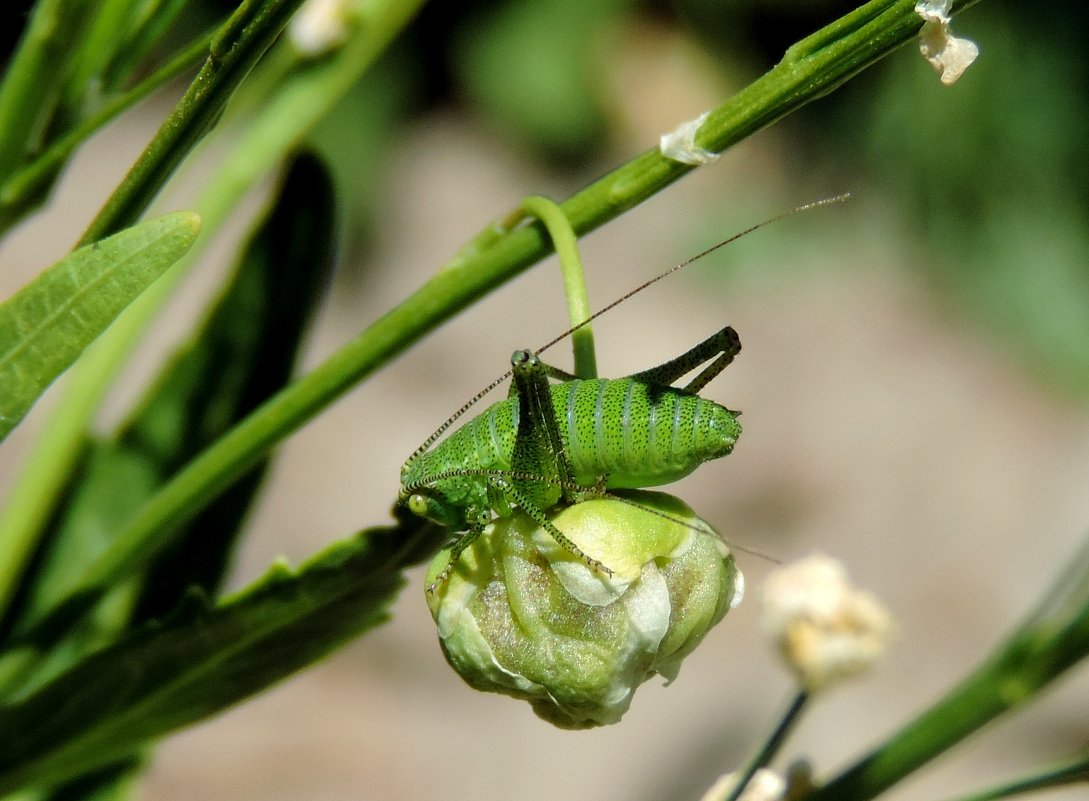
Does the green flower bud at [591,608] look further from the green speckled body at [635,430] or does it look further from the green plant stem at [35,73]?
the green plant stem at [35,73]

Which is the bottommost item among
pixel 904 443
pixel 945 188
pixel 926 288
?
pixel 904 443

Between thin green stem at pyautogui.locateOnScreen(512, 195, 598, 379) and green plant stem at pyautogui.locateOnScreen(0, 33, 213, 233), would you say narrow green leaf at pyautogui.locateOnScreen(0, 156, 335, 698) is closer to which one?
green plant stem at pyautogui.locateOnScreen(0, 33, 213, 233)

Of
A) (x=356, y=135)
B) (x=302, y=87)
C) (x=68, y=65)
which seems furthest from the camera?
(x=356, y=135)

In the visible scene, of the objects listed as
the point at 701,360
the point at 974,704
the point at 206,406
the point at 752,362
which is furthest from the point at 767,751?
the point at 752,362

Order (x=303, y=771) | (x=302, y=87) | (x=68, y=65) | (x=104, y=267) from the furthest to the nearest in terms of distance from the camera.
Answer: (x=303, y=771) → (x=302, y=87) → (x=68, y=65) → (x=104, y=267)

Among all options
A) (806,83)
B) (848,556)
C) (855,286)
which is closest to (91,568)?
(806,83)

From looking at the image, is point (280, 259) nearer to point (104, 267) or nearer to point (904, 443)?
point (104, 267)

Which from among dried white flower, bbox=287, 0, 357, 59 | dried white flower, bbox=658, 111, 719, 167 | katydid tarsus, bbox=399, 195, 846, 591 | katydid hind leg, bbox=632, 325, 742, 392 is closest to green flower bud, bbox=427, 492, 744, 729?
katydid tarsus, bbox=399, 195, 846, 591

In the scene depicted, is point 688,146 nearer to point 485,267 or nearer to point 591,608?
point 485,267
